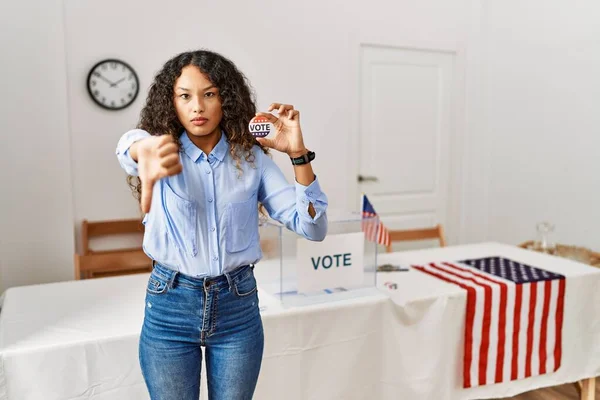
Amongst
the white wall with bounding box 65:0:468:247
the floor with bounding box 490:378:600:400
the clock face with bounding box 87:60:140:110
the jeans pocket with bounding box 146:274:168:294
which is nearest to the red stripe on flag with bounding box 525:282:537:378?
the floor with bounding box 490:378:600:400

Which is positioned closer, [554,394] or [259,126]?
[259,126]

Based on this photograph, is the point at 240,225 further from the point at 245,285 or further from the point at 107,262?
the point at 107,262

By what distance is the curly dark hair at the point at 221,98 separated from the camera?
1153mm

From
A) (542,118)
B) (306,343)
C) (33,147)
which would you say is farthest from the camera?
(542,118)

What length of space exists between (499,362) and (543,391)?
73 centimetres

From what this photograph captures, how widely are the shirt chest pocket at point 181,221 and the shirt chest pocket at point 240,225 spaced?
71 millimetres

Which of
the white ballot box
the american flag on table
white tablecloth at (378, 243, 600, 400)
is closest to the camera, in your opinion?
the white ballot box

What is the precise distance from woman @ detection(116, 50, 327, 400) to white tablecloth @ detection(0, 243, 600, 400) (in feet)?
1.95

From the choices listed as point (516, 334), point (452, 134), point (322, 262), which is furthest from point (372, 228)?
point (452, 134)

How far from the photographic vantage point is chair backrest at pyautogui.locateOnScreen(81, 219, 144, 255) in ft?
11.1

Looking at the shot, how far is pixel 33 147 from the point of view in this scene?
10.4 feet

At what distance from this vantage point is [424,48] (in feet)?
14.4

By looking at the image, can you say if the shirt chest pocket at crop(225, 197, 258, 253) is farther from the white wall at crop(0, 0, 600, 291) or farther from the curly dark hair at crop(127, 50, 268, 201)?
the white wall at crop(0, 0, 600, 291)

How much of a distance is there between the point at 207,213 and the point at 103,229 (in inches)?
102
